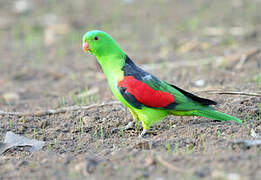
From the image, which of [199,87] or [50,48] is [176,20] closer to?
[50,48]

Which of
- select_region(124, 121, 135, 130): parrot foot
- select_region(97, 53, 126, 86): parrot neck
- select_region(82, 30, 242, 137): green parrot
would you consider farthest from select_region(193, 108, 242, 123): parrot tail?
select_region(97, 53, 126, 86): parrot neck

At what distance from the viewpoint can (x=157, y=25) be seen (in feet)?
35.7

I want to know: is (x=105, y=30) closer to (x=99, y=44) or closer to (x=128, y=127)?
(x=99, y=44)

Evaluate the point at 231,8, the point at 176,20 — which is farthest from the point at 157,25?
the point at 231,8

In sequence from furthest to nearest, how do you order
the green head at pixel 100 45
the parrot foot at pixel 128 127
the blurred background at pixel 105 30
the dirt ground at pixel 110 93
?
the blurred background at pixel 105 30 < the parrot foot at pixel 128 127 < the green head at pixel 100 45 < the dirt ground at pixel 110 93

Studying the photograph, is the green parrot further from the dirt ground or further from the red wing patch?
the dirt ground

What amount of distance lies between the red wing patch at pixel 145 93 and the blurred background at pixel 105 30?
1718 mm

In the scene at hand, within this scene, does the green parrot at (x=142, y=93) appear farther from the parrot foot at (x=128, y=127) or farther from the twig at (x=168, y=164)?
the twig at (x=168, y=164)

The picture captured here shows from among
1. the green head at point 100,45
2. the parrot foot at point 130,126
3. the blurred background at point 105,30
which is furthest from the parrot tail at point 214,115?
the blurred background at point 105,30

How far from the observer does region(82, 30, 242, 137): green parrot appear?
4410 millimetres

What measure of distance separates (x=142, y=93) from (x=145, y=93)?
3cm

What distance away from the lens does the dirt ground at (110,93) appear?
3.35m

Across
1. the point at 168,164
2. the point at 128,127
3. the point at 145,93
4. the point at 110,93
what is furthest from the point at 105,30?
the point at 168,164

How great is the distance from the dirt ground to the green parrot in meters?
0.20
